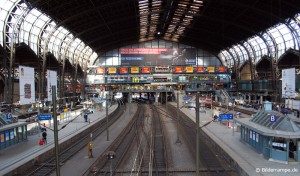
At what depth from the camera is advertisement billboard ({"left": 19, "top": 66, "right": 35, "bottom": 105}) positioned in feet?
72.3

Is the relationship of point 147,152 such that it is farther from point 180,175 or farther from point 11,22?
point 11,22

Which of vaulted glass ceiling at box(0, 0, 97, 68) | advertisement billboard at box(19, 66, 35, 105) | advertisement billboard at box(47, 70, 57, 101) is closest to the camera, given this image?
advertisement billboard at box(19, 66, 35, 105)

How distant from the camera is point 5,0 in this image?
3219cm

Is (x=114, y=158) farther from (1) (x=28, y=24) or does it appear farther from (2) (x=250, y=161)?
(1) (x=28, y=24)

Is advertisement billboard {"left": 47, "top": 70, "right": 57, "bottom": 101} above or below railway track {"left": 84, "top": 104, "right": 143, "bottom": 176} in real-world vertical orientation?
above

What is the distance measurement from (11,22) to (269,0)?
35.6m

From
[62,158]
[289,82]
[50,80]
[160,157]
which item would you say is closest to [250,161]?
[160,157]

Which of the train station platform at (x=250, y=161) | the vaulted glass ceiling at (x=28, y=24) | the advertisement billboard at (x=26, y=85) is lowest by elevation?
the train station platform at (x=250, y=161)

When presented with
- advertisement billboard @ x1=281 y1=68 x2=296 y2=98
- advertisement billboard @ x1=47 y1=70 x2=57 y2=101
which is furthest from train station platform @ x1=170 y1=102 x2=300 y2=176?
advertisement billboard @ x1=47 y1=70 x2=57 y2=101

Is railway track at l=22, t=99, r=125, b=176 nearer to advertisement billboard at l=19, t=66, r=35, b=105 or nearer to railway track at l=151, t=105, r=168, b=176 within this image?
advertisement billboard at l=19, t=66, r=35, b=105

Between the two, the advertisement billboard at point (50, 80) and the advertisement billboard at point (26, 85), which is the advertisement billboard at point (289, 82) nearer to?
the advertisement billboard at point (50, 80)

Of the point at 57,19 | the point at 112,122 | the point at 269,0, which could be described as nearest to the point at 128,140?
the point at 112,122

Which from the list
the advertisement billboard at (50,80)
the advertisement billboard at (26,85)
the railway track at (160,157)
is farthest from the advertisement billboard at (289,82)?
the advertisement billboard at (26,85)

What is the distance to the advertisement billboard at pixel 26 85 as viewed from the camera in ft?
72.3
